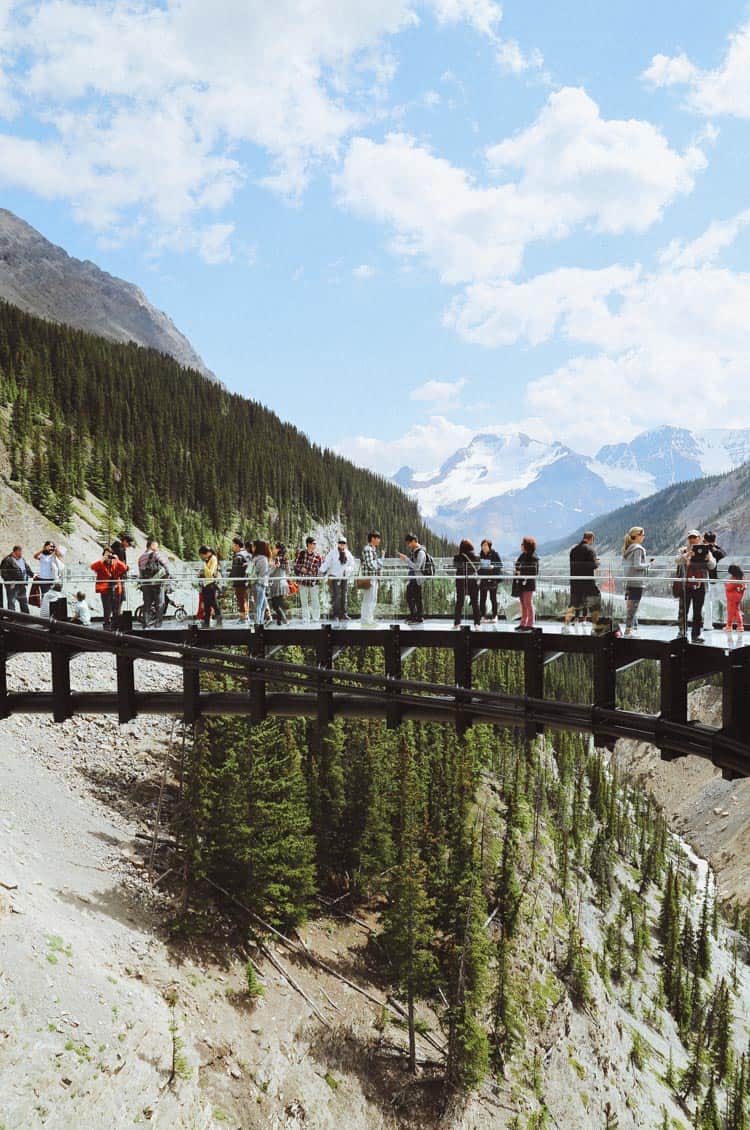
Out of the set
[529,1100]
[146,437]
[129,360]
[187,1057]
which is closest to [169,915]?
[187,1057]

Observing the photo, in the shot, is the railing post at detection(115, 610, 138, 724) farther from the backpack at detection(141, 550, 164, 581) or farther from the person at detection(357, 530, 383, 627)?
the person at detection(357, 530, 383, 627)

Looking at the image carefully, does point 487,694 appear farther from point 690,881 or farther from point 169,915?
point 690,881

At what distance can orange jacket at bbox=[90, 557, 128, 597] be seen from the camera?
17219 millimetres

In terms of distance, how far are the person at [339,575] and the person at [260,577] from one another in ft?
4.33

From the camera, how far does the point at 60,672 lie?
1520cm

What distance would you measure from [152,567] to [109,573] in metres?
1.05

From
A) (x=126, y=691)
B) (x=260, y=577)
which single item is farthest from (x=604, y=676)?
(x=126, y=691)

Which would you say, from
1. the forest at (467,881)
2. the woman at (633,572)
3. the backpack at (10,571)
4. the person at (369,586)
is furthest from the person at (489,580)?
the forest at (467,881)

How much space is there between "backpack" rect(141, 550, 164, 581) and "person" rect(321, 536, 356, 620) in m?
4.39

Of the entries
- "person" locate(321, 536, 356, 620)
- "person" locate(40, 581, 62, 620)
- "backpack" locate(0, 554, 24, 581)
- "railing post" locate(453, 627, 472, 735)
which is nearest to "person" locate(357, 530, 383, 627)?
"person" locate(321, 536, 356, 620)

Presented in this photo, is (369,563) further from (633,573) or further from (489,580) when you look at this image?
(633,573)

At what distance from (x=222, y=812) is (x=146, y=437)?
91.8m

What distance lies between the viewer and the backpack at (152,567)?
1845cm

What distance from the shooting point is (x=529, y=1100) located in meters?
62.1
